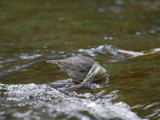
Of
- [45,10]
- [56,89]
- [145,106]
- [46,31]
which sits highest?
[45,10]

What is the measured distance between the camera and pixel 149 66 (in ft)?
18.3

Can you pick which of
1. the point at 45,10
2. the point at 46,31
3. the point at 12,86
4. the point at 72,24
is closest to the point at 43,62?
the point at 12,86

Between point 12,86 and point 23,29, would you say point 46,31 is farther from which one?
point 12,86

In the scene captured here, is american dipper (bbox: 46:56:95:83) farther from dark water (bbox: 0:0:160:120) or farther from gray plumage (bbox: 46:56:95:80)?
dark water (bbox: 0:0:160:120)

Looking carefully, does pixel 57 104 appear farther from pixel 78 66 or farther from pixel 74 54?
pixel 74 54

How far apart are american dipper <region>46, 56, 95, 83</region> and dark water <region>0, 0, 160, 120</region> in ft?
0.98

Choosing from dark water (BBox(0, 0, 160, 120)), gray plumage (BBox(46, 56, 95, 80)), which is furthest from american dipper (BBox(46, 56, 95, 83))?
dark water (BBox(0, 0, 160, 120))

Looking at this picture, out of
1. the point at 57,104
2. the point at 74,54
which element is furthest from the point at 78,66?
the point at 74,54

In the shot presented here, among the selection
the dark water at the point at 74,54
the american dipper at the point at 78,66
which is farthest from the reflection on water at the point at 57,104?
the american dipper at the point at 78,66

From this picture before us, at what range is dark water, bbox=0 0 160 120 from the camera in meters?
4.16

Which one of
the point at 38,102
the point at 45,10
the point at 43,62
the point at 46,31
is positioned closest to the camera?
the point at 38,102

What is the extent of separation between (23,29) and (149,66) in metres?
5.27

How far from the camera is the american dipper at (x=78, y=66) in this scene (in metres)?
5.07

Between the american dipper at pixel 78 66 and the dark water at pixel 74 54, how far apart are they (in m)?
0.30
